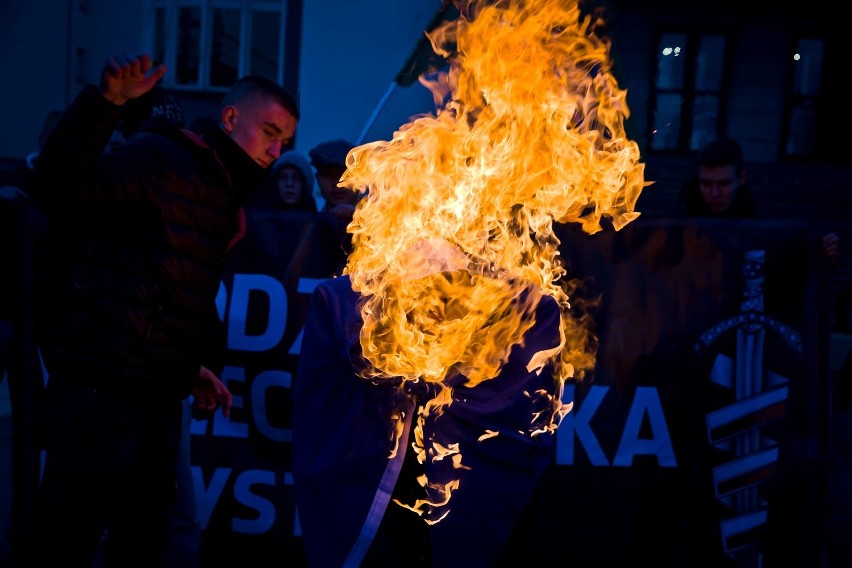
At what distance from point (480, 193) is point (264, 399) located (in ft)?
5.83

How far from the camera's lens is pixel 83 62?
1634 centimetres

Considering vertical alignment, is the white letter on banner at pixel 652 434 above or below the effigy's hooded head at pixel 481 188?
below

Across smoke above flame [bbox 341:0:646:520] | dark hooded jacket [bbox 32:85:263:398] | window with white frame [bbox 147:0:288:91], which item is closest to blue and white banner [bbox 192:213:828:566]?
smoke above flame [bbox 341:0:646:520]

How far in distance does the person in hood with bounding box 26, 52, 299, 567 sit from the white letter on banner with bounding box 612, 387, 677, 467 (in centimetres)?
221

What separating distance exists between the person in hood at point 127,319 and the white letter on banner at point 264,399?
120 cm

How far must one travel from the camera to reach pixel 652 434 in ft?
14.1

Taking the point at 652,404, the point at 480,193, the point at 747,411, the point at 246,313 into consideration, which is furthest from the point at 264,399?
the point at 747,411

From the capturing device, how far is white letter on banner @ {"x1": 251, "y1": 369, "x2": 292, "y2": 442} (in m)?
4.43

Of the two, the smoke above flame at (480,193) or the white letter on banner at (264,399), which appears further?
the white letter on banner at (264,399)

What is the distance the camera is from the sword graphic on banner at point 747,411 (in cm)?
415

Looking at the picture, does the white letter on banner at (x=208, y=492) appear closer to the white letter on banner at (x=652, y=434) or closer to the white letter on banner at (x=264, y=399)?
the white letter on banner at (x=264, y=399)

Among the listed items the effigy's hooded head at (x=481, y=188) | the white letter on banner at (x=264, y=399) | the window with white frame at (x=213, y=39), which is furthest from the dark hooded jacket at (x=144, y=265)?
the window with white frame at (x=213, y=39)

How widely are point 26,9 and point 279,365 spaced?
543 inches

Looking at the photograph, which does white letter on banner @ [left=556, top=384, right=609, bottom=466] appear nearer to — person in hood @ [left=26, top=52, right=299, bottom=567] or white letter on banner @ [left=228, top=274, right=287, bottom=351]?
white letter on banner @ [left=228, top=274, right=287, bottom=351]
